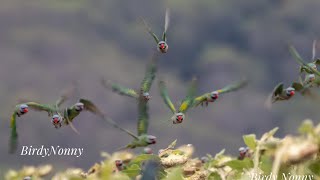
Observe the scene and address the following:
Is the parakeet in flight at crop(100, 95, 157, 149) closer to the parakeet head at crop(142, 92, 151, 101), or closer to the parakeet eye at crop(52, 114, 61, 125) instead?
the parakeet head at crop(142, 92, 151, 101)

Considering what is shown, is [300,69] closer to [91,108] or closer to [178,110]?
[178,110]

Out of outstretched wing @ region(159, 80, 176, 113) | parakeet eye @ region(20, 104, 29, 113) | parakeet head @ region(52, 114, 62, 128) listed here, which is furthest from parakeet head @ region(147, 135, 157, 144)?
parakeet eye @ region(20, 104, 29, 113)

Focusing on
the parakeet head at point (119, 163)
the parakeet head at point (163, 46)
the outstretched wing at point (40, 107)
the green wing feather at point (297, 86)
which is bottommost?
the parakeet head at point (119, 163)

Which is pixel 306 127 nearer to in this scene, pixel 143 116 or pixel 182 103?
pixel 143 116

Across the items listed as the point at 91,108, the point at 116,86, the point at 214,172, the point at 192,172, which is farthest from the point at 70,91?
the point at 214,172

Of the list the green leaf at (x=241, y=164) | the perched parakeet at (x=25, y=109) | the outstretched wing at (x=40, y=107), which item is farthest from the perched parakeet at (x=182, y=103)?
the outstretched wing at (x=40, y=107)

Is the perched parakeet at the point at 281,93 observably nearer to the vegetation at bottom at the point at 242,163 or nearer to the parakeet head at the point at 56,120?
the vegetation at bottom at the point at 242,163

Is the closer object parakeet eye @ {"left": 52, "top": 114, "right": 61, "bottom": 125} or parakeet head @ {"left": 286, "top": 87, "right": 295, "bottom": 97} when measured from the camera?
parakeet head @ {"left": 286, "top": 87, "right": 295, "bottom": 97}
